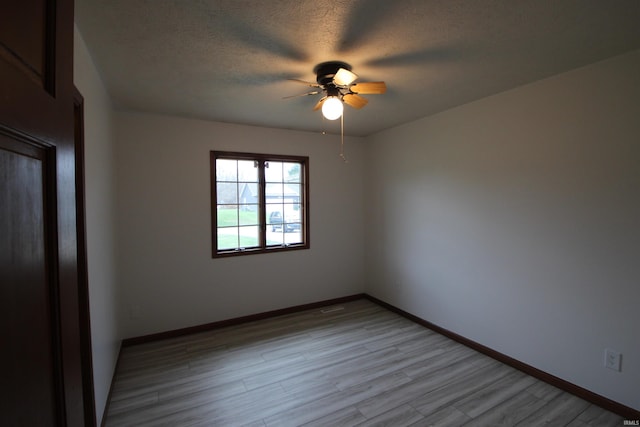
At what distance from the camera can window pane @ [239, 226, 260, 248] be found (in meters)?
3.76

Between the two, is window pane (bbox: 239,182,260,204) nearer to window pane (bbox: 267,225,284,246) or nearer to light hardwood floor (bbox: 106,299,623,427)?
window pane (bbox: 267,225,284,246)

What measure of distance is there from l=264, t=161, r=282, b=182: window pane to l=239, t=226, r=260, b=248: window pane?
0.68m

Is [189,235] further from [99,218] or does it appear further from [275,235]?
[99,218]

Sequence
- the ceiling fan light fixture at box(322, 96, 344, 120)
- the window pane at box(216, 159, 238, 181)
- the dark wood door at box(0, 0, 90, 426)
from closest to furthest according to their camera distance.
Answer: the dark wood door at box(0, 0, 90, 426)
the ceiling fan light fixture at box(322, 96, 344, 120)
the window pane at box(216, 159, 238, 181)

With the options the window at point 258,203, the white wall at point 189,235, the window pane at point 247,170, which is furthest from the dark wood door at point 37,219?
the window pane at point 247,170

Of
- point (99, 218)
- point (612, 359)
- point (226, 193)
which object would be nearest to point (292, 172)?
point (226, 193)

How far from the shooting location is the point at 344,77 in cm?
198

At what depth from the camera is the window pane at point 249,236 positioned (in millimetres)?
3758

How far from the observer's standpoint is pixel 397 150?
3916 millimetres

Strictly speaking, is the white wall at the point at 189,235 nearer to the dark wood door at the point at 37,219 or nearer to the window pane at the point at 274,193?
the window pane at the point at 274,193

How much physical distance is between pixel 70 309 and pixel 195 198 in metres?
2.78

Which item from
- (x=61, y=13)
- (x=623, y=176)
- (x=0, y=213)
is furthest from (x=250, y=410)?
(x=623, y=176)

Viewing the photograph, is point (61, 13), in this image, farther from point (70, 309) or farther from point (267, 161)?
point (267, 161)

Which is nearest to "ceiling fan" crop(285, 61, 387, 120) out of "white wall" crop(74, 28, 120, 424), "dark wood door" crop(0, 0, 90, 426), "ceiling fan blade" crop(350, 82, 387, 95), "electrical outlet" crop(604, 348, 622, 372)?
"ceiling fan blade" crop(350, 82, 387, 95)
